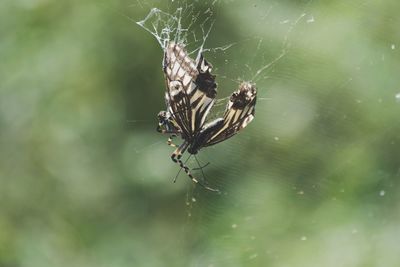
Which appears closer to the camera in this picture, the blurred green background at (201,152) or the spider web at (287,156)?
the spider web at (287,156)

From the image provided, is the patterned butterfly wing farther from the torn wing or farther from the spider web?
the spider web

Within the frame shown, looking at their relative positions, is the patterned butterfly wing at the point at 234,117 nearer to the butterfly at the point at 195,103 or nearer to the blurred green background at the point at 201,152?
the butterfly at the point at 195,103

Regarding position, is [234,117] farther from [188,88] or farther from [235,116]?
[188,88]

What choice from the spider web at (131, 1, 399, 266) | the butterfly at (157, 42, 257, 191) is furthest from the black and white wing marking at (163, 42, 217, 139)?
the spider web at (131, 1, 399, 266)

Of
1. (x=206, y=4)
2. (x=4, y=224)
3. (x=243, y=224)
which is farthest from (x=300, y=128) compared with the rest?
(x=4, y=224)

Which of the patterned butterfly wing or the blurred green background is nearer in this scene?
the patterned butterfly wing

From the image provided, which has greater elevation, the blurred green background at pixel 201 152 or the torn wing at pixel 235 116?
the blurred green background at pixel 201 152

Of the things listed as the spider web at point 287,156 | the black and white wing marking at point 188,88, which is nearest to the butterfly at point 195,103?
the black and white wing marking at point 188,88
